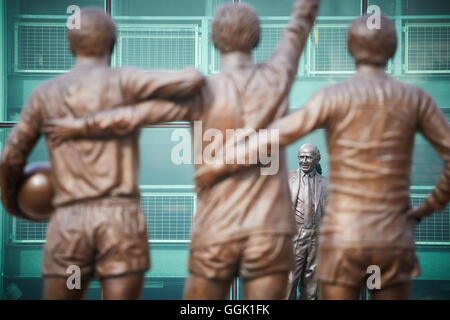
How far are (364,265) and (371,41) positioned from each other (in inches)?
61.4

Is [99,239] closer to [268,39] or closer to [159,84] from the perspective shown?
[159,84]

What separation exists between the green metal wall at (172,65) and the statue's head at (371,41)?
5.13 m

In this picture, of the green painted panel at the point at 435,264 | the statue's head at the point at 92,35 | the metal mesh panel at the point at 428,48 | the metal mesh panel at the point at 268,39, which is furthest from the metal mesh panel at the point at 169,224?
the statue's head at the point at 92,35

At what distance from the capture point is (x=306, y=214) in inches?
429

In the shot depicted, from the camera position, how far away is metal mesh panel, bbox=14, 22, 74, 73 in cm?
1215

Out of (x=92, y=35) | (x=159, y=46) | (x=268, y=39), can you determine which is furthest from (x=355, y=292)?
(x=159, y=46)

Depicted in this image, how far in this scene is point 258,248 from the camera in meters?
6.62

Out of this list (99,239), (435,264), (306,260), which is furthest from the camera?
(435,264)

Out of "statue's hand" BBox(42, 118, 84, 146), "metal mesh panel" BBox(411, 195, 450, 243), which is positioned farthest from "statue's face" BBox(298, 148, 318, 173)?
"statue's hand" BBox(42, 118, 84, 146)

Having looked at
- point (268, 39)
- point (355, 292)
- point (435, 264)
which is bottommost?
point (435, 264)

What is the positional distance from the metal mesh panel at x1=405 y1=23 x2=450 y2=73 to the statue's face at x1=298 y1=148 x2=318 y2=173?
2045 millimetres

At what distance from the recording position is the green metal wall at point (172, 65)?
1194cm
